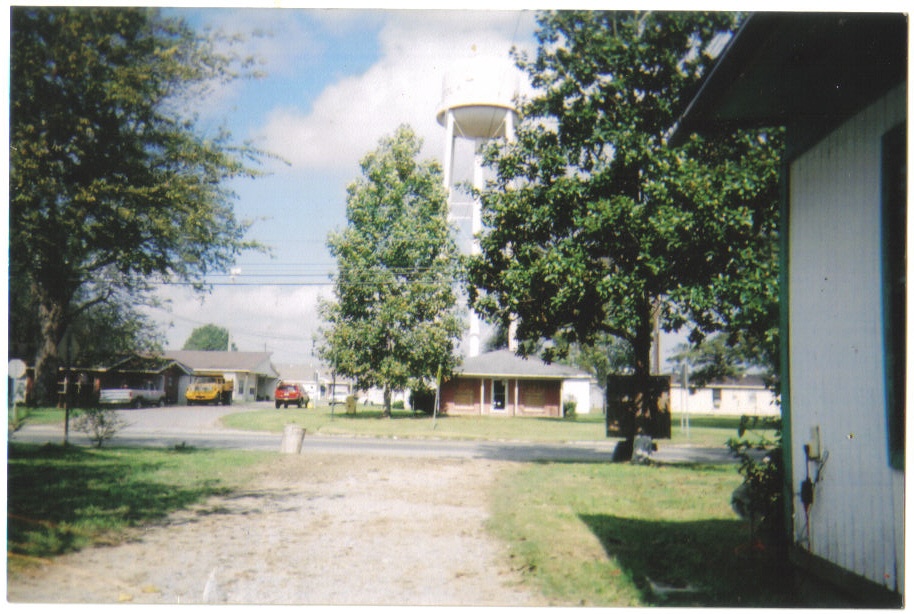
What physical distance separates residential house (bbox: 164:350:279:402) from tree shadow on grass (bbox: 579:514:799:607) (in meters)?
20.3

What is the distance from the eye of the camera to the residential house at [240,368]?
27.3 metres

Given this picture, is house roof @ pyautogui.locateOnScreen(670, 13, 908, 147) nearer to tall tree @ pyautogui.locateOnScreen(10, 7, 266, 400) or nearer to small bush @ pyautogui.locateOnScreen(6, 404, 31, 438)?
tall tree @ pyautogui.locateOnScreen(10, 7, 266, 400)

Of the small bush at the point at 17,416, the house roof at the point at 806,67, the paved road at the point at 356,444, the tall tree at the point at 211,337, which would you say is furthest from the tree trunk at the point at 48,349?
the house roof at the point at 806,67

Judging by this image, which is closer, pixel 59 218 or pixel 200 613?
pixel 200 613

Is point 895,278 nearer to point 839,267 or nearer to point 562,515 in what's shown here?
point 839,267

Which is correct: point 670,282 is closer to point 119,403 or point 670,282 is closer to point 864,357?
point 864,357

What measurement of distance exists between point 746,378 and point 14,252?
2686 inches

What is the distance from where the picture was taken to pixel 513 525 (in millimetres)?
7117

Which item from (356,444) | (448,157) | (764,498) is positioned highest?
(448,157)

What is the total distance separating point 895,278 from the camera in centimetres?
381

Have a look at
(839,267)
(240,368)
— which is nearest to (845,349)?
(839,267)

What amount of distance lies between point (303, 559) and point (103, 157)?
458 cm

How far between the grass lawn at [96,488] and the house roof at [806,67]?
5.84m

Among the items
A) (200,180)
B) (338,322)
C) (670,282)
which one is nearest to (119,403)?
(338,322)
